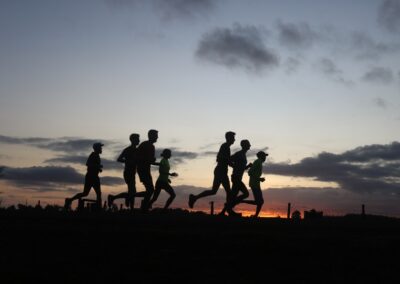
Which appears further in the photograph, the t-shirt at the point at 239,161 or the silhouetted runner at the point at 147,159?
the silhouetted runner at the point at 147,159

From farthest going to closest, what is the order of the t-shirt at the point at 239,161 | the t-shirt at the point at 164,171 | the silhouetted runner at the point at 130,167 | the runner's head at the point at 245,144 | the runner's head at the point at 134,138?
1. the t-shirt at the point at 164,171
2. the runner's head at the point at 134,138
3. the silhouetted runner at the point at 130,167
4. the runner's head at the point at 245,144
5. the t-shirt at the point at 239,161

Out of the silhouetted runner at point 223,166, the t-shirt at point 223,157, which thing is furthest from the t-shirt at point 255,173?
the t-shirt at point 223,157

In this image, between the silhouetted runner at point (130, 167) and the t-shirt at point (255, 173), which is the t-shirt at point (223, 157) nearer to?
the t-shirt at point (255, 173)

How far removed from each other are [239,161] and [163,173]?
231 cm

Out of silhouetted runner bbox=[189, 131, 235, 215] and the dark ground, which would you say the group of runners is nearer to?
silhouetted runner bbox=[189, 131, 235, 215]

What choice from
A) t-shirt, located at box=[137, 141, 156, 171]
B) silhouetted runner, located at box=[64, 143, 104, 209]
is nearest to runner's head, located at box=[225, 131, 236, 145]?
t-shirt, located at box=[137, 141, 156, 171]

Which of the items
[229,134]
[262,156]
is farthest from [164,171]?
[262,156]

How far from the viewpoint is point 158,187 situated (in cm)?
1680

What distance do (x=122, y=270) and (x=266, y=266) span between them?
4.83 ft

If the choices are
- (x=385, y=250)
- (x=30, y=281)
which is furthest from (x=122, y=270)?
(x=385, y=250)

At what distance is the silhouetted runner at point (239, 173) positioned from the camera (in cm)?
1592

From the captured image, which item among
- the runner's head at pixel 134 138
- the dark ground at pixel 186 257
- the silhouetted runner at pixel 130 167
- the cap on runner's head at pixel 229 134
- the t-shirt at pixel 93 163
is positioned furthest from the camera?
the t-shirt at pixel 93 163

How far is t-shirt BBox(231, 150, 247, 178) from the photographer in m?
15.9

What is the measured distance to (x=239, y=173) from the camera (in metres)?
16.0
